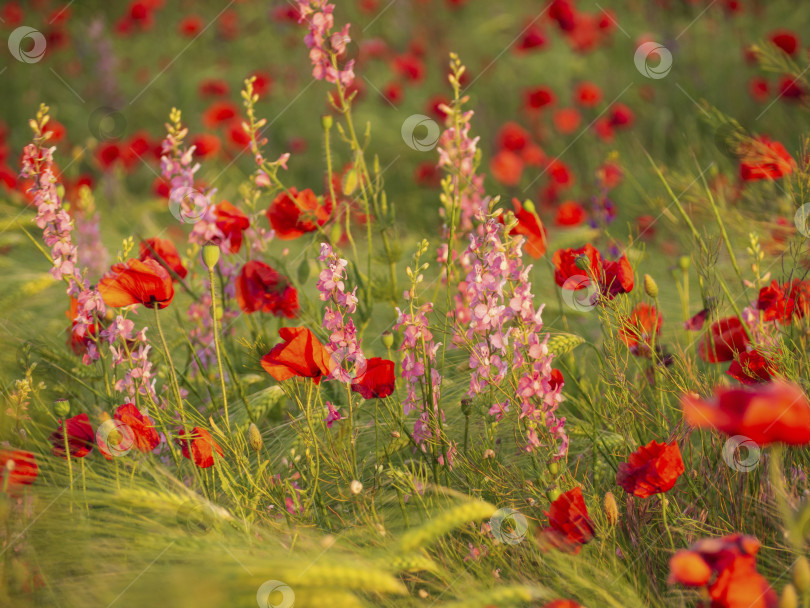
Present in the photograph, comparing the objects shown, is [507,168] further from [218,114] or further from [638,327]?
[638,327]

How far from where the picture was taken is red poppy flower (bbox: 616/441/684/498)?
98cm

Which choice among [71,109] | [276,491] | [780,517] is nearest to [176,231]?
[71,109]

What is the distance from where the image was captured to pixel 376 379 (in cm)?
117

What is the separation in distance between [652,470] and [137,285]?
2.46 ft

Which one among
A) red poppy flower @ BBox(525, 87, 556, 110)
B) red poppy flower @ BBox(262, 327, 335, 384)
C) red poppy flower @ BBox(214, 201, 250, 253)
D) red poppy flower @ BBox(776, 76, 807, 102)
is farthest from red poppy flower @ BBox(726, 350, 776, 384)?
red poppy flower @ BBox(525, 87, 556, 110)

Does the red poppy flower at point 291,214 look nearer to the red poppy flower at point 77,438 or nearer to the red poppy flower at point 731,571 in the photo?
the red poppy flower at point 77,438

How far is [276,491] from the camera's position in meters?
1.25

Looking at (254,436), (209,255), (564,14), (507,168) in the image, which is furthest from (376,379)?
(564,14)

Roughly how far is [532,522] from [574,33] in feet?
11.0

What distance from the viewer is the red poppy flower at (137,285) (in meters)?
1.15

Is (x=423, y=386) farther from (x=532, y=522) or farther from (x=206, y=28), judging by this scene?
(x=206, y=28)

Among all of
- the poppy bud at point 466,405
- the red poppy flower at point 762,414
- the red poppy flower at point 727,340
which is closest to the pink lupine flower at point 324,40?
the poppy bud at point 466,405

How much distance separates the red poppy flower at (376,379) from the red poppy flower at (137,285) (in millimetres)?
315

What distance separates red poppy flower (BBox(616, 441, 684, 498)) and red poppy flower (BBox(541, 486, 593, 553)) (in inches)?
2.6
